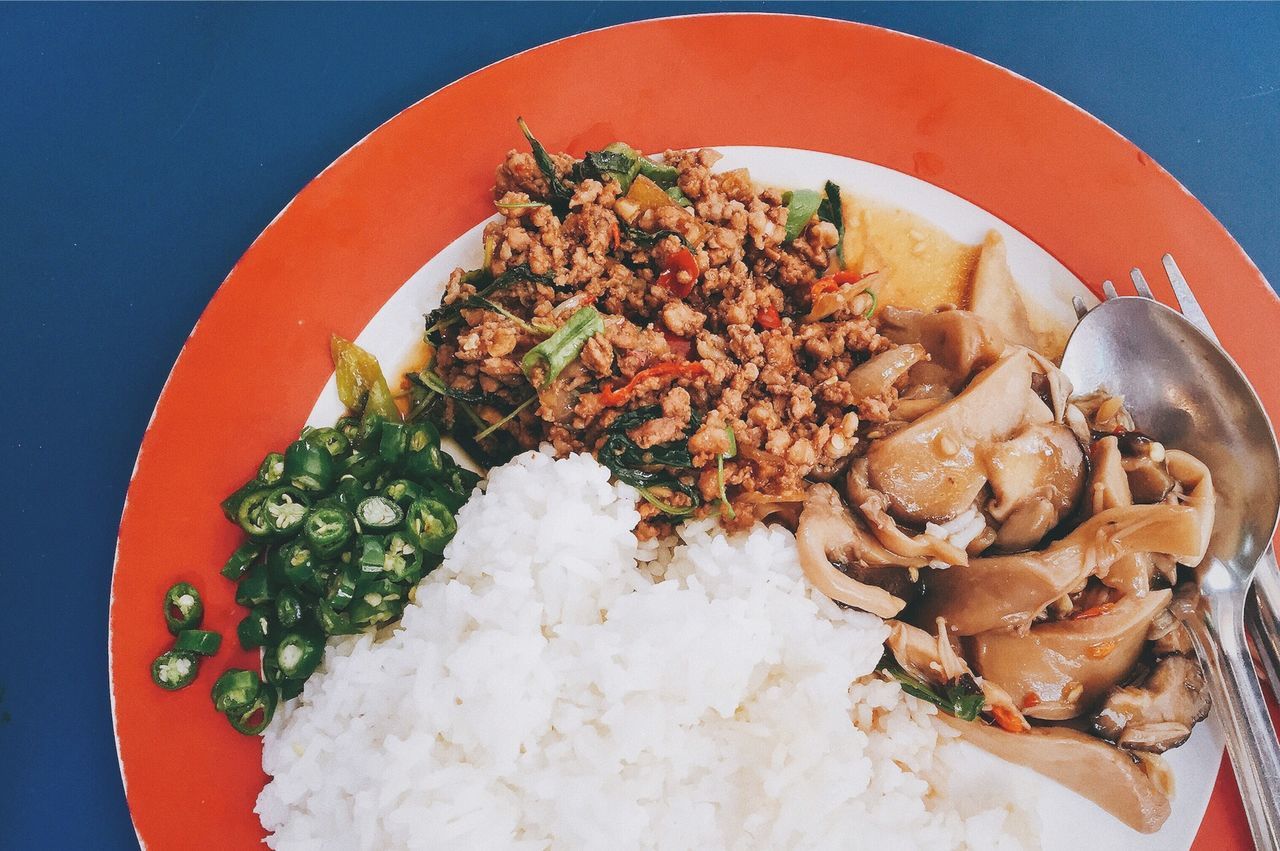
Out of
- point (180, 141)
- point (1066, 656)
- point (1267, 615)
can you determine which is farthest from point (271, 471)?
point (1267, 615)

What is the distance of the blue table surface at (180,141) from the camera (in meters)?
3.07

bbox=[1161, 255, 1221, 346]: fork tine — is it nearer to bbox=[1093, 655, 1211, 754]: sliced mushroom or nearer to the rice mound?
bbox=[1093, 655, 1211, 754]: sliced mushroom

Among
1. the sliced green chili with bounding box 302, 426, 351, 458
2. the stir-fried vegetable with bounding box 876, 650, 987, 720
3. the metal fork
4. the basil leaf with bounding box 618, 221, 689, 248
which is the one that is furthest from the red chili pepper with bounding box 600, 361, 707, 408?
the metal fork

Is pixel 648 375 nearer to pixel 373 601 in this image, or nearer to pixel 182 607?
pixel 373 601

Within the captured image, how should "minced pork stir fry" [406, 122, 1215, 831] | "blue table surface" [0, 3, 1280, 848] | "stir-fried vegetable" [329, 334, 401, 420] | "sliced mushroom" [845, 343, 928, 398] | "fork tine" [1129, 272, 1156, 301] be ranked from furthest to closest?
"blue table surface" [0, 3, 1280, 848] → "fork tine" [1129, 272, 1156, 301] → "stir-fried vegetable" [329, 334, 401, 420] → "sliced mushroom" [845, 343, 928, 398] → "minced pork stir fry" [406, 122, 1215, 831]

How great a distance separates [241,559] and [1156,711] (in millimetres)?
2812

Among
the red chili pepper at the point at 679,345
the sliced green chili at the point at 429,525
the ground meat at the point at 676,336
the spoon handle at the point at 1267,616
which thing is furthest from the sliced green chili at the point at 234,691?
the spoon handle at the point at 1267,616

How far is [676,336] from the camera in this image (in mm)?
2547

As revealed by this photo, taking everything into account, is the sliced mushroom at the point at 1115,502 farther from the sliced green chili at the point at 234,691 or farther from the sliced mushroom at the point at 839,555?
the sliced green chili at the point at 234,691

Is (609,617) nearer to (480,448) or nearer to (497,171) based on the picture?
(480,448)

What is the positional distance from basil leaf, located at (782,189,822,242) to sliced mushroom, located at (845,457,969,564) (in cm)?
86

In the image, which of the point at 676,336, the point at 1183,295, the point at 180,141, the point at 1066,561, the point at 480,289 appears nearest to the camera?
the point at 1066,561

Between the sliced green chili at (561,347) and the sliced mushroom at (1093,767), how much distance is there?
1661 millimetres

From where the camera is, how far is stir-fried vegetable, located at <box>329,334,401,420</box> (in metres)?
2.66
